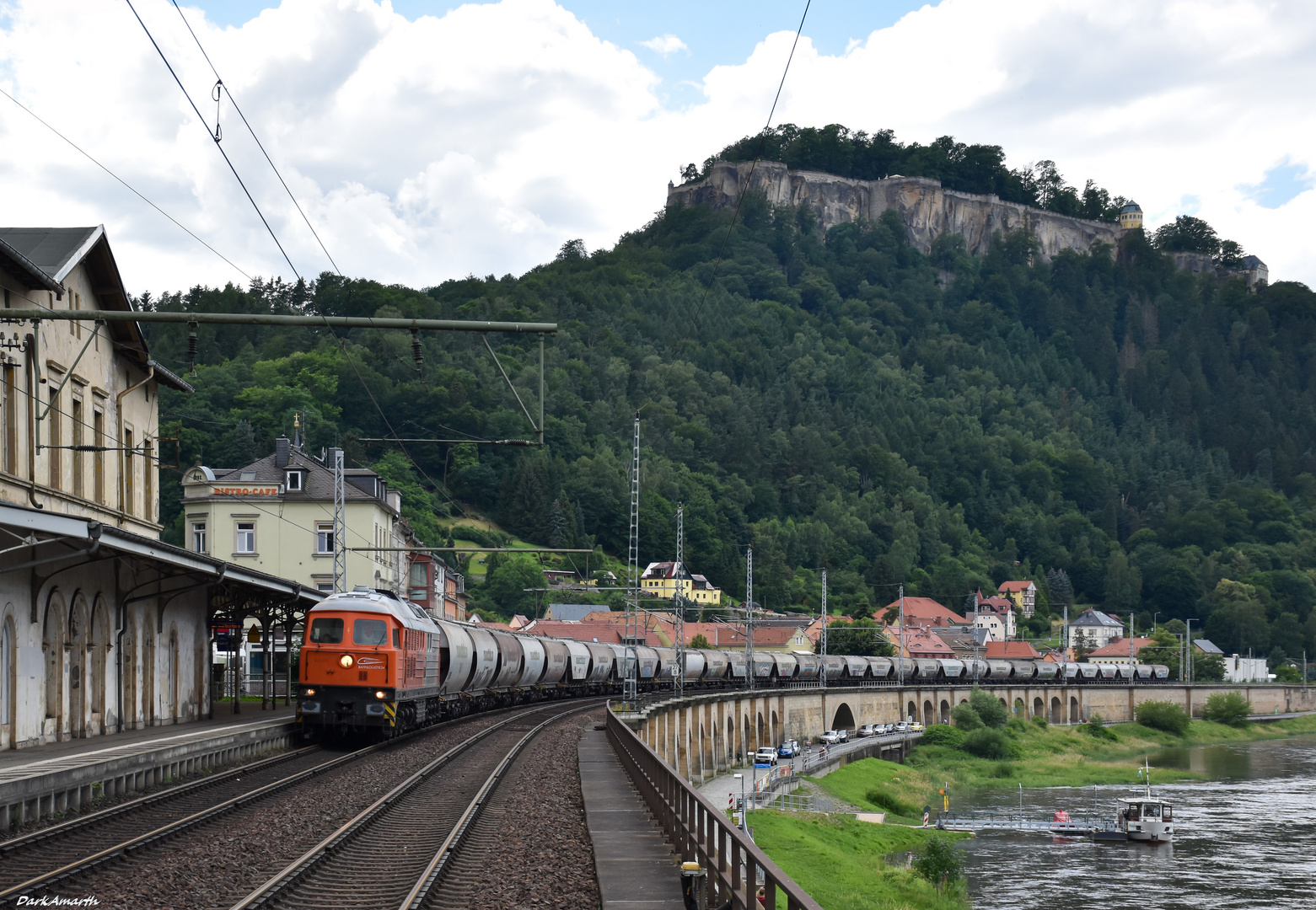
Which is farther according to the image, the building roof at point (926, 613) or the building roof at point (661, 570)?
the building roof at point (926, 613)

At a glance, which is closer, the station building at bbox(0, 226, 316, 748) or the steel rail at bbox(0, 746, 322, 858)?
the steel rail at bbox(0, 746, 322, 858)

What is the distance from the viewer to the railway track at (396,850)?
12.7 m

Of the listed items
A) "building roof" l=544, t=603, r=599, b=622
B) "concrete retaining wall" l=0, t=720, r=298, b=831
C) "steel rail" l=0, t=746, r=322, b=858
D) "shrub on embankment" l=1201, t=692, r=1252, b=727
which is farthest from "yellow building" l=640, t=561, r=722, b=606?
"steel rail" l=0, t=746, r=322, b=858

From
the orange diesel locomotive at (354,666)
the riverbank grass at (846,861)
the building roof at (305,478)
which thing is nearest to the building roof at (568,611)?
the building roof at (305,478)

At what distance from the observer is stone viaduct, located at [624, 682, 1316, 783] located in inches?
2146

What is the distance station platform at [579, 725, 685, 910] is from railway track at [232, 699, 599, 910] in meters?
1.57

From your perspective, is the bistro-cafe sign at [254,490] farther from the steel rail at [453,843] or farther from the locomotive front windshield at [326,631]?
the steel rail at [453,843]

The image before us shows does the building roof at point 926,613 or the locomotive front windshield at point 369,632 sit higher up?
the locomotive front windshield at point 369,632

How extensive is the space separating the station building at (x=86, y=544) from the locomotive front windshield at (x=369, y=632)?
2.83m

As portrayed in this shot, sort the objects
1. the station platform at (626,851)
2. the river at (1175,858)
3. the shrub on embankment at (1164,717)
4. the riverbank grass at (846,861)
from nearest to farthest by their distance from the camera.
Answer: the station platform at (626,851)
the riverbank grass at (846,861)
the river at (1175,858)
the shrub on embankment at (1164,717)

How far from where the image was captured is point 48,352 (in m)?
30.4

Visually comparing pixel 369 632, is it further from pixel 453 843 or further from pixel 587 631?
pixel 587 631

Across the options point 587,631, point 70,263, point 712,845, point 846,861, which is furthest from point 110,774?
point 587,631

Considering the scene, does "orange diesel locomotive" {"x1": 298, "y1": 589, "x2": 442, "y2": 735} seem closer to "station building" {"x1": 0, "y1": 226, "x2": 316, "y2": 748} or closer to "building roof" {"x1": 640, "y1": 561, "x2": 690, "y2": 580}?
"station building" {"x1": 0, "y1": 226, "x2": 316, "y2": 748}
